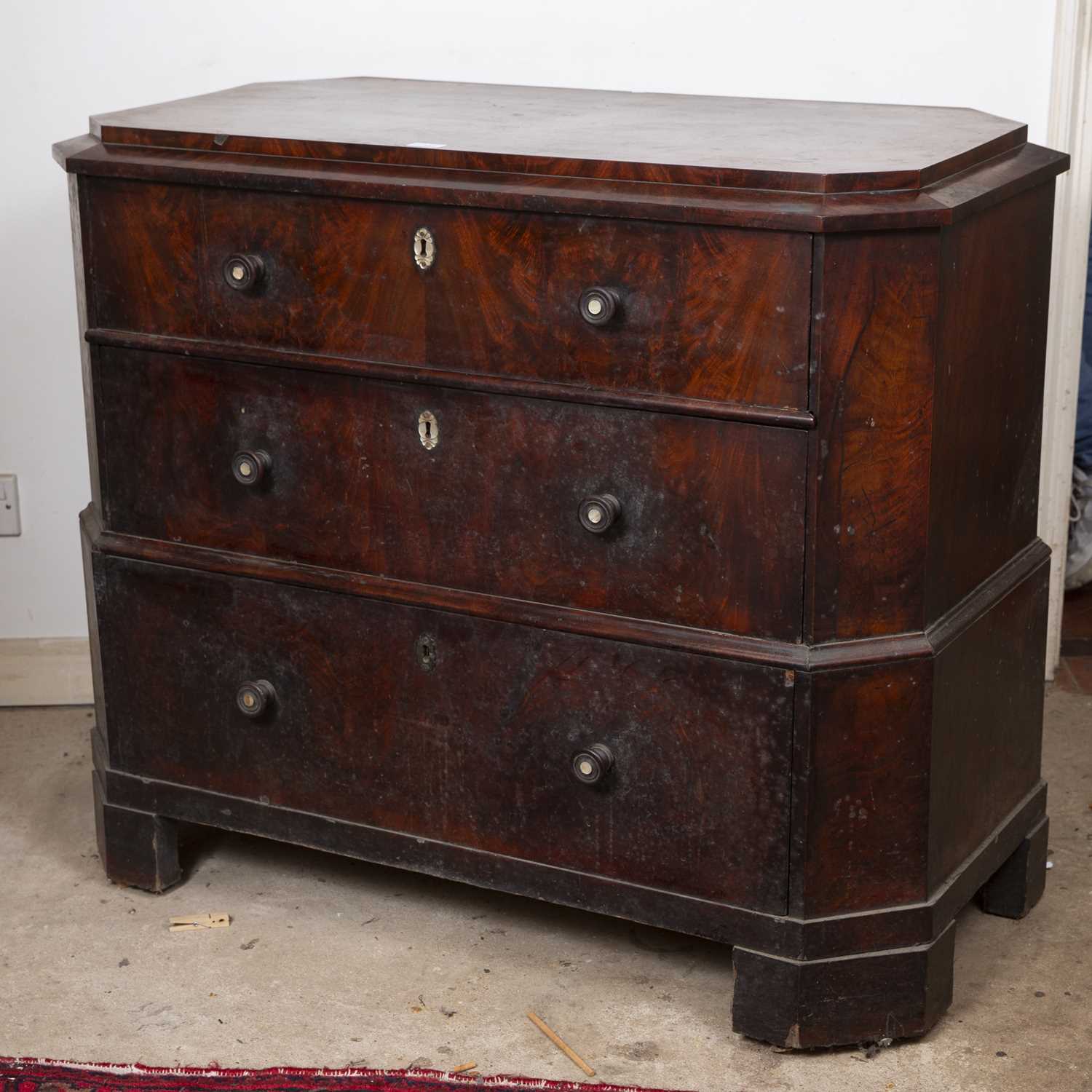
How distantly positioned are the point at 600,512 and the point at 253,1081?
80cm

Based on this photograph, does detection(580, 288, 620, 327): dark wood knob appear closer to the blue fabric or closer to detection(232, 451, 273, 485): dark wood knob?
detection(232, 451, 273, 485): dark wood knob

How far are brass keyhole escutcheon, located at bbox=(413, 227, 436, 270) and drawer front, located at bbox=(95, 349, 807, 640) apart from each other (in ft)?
0.52

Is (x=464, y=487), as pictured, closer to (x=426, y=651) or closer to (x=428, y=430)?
(x=428, y=430)

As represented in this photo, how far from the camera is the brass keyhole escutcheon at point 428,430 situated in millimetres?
2160

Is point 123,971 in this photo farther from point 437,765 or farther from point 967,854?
point 967,854

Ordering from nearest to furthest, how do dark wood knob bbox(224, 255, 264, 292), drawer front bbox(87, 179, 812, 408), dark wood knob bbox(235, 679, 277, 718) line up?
1. drawer front bbox(87, 179, 812, 408)
2. dark wood knob bbox(224, 255, 264, 292)
3. dark wood knob bbox(235, 679, 277, 718)

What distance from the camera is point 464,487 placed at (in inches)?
85.4

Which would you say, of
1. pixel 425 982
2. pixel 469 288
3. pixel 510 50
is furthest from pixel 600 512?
pixel 510 50

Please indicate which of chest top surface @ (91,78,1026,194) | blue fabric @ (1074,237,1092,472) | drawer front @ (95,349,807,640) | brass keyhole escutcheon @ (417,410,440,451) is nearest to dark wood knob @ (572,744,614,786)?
drawer front @ (95,349,807,640)

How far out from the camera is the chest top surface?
1.95 meters

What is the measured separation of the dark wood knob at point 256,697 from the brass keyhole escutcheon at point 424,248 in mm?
638

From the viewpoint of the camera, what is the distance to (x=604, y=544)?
6.90ft

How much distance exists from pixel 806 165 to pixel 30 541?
181 centimetres

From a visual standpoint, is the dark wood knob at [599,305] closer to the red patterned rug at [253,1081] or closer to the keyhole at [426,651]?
the keyhole at [426,651]
